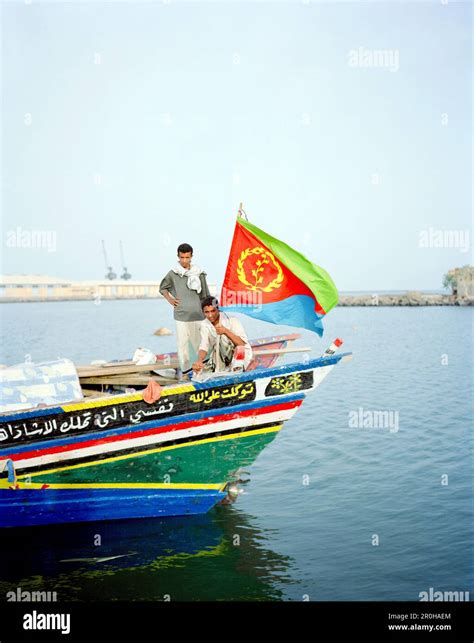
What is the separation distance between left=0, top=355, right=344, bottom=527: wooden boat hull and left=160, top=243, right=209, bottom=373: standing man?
3.78ft

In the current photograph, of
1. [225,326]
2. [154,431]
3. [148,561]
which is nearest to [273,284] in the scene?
[225,326]

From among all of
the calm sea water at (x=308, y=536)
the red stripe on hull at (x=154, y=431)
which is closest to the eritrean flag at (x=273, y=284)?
the red stripe on hull at (x=154, y=431)

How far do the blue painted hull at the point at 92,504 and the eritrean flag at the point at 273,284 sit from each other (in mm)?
2793

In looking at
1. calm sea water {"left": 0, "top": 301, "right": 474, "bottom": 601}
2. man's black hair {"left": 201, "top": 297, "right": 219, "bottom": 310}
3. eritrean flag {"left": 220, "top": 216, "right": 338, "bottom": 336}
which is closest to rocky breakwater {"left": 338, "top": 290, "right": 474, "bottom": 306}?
calm sea water {"left": 0, "top": 301, "right": 474, "bottom": 601}

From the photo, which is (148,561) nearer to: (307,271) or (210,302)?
(210,302)

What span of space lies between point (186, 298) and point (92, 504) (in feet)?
10.6

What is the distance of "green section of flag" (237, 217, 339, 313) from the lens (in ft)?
32.6

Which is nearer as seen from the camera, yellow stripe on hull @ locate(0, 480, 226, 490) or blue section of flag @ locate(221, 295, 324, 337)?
yellow stripe on hull @ locate(0, 480, 226, 490)

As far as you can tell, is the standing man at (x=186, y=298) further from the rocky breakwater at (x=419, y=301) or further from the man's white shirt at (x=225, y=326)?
the rocky breakwater at (x=419, y=301)

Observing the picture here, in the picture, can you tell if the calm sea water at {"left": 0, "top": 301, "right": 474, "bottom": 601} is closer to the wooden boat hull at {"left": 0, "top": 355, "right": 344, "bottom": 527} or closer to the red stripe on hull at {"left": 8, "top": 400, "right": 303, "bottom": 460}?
the wooden boat hull at {"left": 0, "top": 355, "right": 344, "bottom": 527}

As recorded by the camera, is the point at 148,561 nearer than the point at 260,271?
Yes

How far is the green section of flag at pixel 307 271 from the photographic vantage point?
9.93 m

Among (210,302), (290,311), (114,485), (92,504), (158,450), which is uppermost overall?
(210,302)

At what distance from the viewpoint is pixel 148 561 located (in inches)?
352
